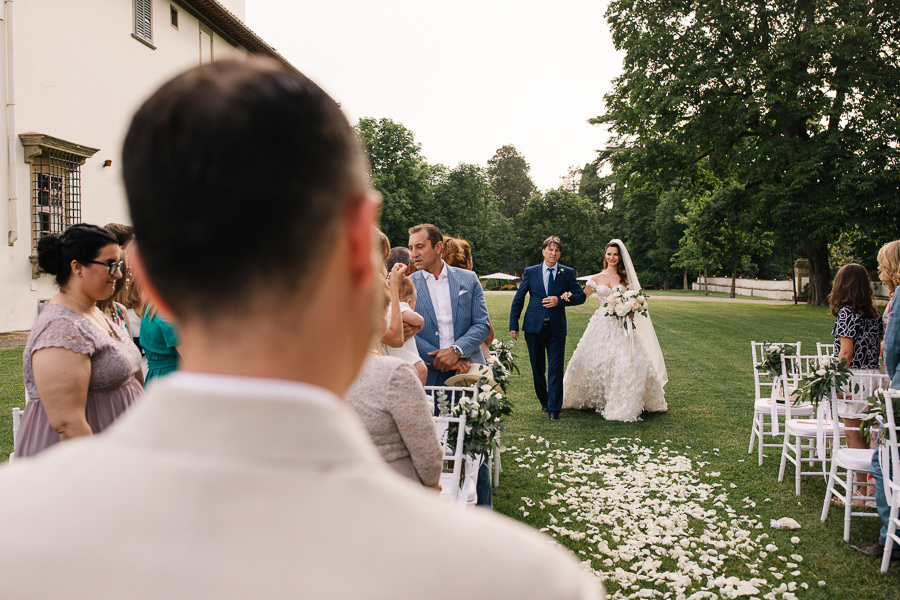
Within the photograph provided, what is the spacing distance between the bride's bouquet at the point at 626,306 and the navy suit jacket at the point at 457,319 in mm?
3513

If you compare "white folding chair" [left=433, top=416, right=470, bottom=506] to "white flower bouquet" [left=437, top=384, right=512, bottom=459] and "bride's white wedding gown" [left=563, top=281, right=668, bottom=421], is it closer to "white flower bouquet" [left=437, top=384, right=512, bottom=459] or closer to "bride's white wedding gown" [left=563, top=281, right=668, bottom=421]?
"white flower bouquet" [left=437, top=384, right=512, bottom=459]

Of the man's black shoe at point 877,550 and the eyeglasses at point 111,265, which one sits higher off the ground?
the eyeglasses at point 111,265

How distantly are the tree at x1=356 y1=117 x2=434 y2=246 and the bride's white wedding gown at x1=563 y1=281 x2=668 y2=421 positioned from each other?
122 feet

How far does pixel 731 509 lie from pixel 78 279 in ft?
17.9

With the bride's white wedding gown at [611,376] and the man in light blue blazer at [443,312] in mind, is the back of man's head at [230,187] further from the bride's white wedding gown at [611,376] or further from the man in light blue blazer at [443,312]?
the bride's white wedding gown at [611,376]

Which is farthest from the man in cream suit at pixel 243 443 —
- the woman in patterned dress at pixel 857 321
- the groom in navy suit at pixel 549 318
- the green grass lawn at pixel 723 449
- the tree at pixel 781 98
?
the tree at pixel 781 98

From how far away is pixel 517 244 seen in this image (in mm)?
66812

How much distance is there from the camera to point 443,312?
6156 millimetres

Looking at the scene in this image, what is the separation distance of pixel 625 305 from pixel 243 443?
351 inches

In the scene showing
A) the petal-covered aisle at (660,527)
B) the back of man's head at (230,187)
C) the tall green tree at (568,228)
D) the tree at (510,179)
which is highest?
the tree at (510,179)

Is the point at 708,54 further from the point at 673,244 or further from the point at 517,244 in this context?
the point at 517,244

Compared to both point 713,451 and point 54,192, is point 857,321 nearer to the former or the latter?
point 713,451

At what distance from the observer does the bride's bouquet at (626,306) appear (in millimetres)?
9070

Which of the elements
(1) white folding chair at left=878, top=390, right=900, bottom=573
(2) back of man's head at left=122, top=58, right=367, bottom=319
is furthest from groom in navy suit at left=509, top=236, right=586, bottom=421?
(2) back of man's head at left=122, top=58, right=367, bottom=319
